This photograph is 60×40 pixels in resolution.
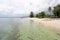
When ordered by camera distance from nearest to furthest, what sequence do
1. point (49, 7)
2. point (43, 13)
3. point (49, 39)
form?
point (49, 39)
point (49, 7)
point (43, 13)

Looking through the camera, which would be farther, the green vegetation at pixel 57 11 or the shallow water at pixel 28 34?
the green vegetation at pixel 57 11

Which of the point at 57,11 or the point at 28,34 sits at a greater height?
the point at 57,11

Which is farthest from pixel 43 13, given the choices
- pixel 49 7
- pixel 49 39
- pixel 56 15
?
pixel 49 39

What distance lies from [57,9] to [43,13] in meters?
22.6

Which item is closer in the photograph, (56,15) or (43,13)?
(56,15)

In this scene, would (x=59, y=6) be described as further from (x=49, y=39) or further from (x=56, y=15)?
(x=49, y=39)

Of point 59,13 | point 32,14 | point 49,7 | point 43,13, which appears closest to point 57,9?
point 59,13

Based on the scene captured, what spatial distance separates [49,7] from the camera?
78312mm

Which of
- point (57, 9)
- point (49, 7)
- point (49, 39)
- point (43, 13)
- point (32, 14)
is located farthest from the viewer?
point (32, 14)

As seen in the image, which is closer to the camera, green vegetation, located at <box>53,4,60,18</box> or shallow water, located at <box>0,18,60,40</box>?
shallow water, located at <box>0,18,60,40</box>

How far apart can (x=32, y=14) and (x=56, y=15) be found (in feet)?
153

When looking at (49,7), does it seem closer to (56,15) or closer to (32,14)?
(56,15)

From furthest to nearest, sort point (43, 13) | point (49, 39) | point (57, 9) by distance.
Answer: point (43, 13)
point (57, 9)
point (49, 39)

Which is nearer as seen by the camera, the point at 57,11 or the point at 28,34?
the point at 28,34
